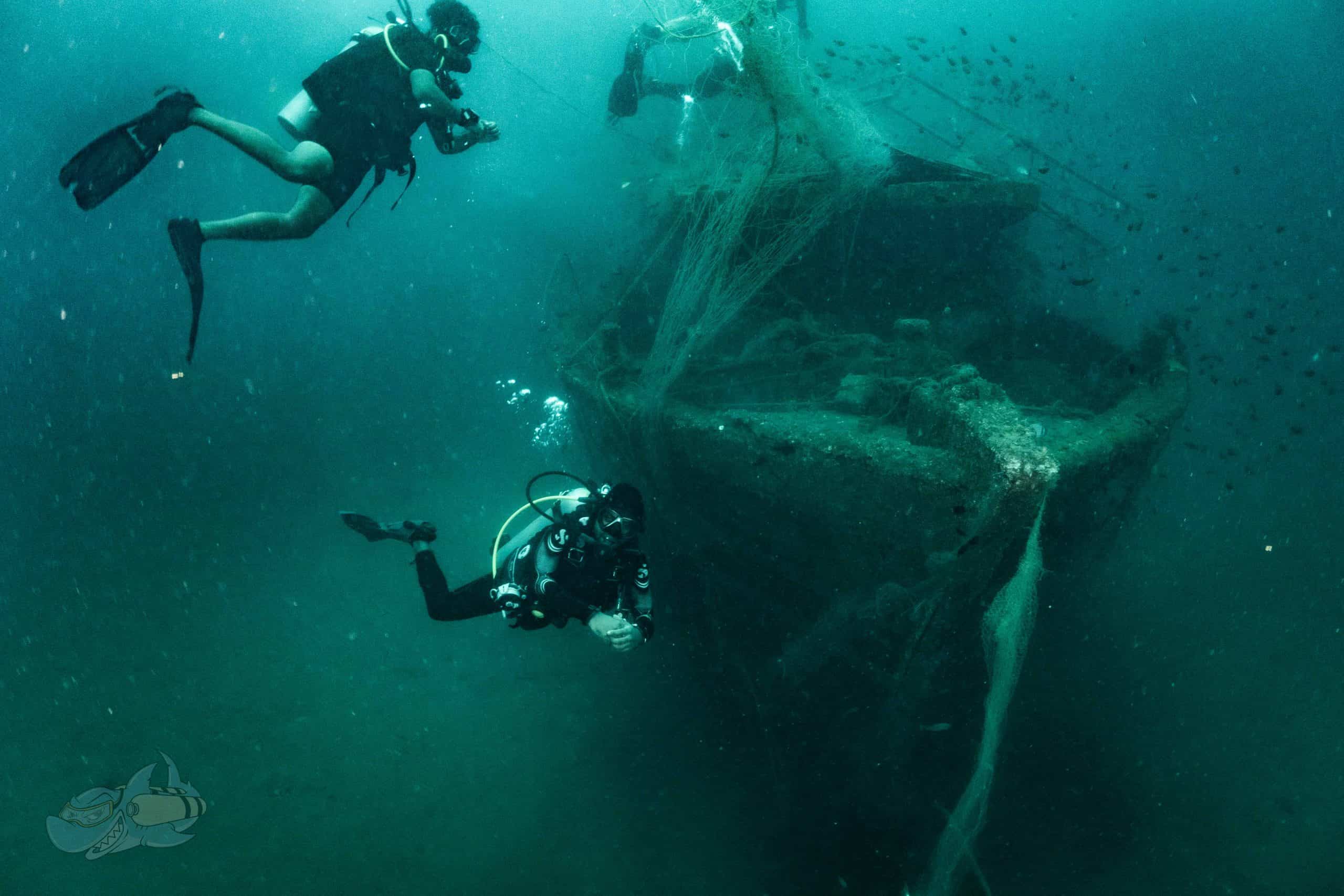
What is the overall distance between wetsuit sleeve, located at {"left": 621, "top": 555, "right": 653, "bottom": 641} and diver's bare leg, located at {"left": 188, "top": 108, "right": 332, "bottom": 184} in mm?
3063

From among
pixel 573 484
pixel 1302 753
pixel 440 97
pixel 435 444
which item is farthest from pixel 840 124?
pixel 435 444

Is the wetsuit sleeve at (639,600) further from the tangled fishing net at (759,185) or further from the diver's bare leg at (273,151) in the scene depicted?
the diver's bare leg at (273,151)

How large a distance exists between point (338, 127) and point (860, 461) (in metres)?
3.98

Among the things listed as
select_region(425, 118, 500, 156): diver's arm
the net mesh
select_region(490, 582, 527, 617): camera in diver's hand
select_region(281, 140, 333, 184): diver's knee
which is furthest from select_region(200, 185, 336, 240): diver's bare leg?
the net mesh

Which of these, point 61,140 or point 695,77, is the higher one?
point 695,77

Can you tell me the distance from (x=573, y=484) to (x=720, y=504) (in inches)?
363

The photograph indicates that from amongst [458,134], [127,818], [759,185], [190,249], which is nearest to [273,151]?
[190,249]

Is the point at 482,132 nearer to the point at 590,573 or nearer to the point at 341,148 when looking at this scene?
the point at 341,148

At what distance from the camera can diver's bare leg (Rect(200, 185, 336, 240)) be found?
3.82 metres

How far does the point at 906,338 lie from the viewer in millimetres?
5129

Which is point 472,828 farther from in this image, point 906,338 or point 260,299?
point 260,299

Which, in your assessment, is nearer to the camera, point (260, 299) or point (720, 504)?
point (720, 504)

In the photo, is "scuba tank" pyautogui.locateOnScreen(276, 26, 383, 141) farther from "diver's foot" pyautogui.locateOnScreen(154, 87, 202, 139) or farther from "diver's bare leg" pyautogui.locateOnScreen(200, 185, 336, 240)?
"diver's foot" pyautogui.locateOnScreen(154, 87, 202, 139)

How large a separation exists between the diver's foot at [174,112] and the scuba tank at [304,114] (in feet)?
1.53
